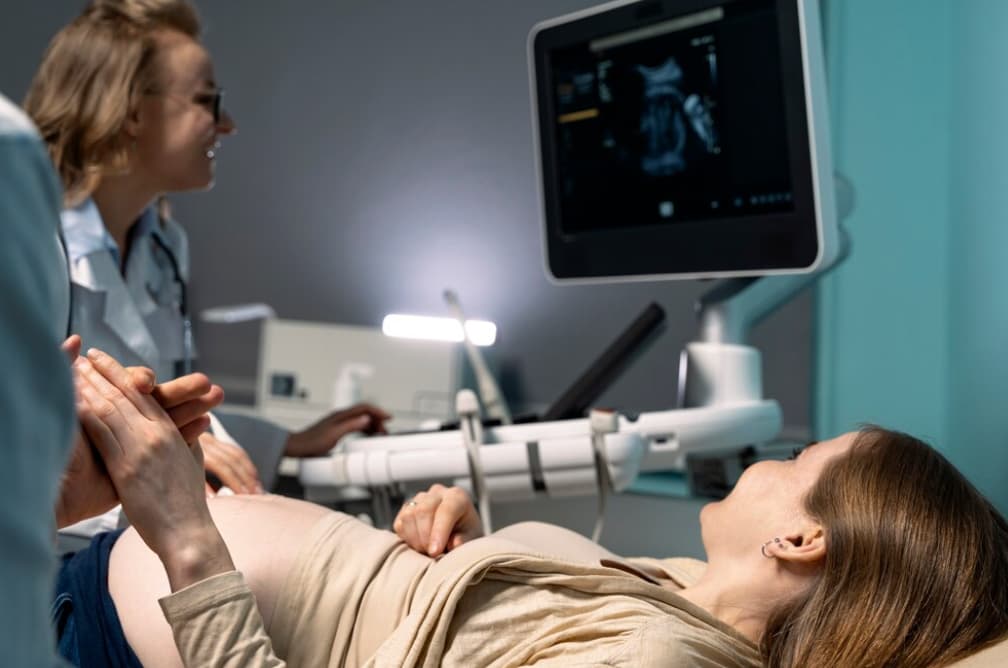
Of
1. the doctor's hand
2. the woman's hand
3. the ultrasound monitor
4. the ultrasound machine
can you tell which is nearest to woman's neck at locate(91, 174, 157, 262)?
the doctor's hand

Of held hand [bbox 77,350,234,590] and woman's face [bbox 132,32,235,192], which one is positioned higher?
woman's face [bbox 132,32,235,192]

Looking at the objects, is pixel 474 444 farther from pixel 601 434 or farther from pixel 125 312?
pixel 125 312

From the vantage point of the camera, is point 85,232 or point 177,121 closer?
point 85,232

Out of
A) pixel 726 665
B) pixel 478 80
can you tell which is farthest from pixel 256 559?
pixel 478 80

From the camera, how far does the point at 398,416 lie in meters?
2.43

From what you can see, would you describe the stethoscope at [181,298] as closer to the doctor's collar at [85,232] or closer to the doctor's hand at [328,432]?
the doctor's collar at [85,232]

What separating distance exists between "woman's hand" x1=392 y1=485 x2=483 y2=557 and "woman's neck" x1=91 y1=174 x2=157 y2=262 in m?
0.92

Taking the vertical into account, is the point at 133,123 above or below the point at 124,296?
above

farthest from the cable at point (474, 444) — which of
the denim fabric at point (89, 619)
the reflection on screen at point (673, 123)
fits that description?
the denim fabric at point (89, 619)

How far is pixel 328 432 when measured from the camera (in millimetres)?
1799

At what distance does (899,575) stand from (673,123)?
826 mm

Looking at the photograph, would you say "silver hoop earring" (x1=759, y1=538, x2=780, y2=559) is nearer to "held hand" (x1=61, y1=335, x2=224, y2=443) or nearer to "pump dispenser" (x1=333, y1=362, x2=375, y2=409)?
"held hand" (x1=61, y1=335, x2=224, y2=443)

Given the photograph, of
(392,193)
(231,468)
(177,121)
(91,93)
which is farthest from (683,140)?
(392,193)

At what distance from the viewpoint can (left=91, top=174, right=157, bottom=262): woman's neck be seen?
72.6 inches
